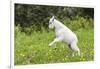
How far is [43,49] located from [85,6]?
70cm

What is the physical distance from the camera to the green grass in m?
2.20

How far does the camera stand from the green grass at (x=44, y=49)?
2.20 m

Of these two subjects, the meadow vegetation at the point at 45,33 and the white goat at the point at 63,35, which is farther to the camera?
the white goat at the point at 63,35

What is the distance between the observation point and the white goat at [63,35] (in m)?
2.32

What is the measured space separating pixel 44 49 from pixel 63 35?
0.27 m

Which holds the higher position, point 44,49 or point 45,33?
point 45,33

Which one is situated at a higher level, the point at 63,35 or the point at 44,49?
the point at 63,35

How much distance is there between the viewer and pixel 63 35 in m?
2.36

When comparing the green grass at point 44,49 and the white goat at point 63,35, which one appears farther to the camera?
the white goat at point 63,35

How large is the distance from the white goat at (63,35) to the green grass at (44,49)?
0.15 ft

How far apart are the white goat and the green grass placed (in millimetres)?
45

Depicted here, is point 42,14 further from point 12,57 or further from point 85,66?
point 85,66

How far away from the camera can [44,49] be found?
229 centimetres

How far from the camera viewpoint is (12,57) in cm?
216
